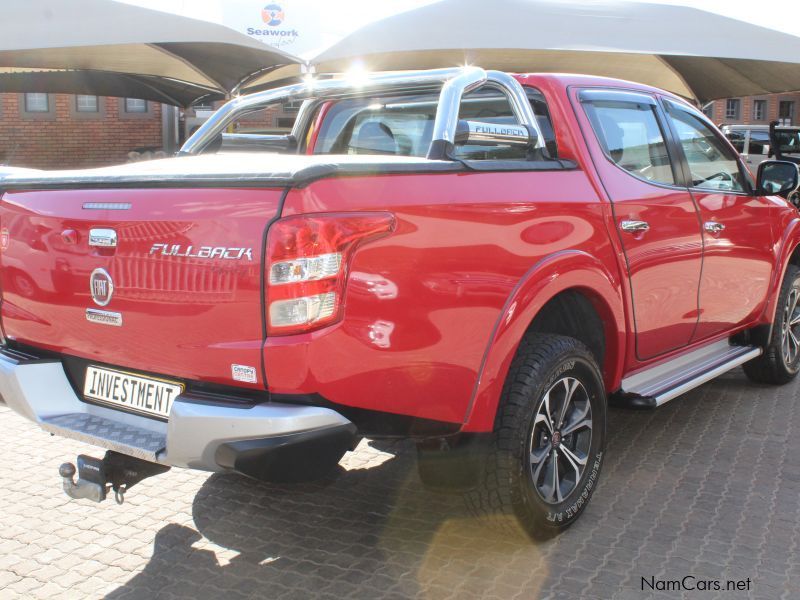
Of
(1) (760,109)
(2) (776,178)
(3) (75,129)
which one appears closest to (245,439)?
(2) (776,178)

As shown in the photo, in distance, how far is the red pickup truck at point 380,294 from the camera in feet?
8.06

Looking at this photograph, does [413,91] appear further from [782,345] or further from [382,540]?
[782,345]

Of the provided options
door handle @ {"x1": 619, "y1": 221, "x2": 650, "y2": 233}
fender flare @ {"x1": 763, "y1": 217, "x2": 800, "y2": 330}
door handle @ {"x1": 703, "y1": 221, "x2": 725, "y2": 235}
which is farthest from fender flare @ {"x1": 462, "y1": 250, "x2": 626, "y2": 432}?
fender flare @ {"x1": 763, "y1": 217, "x2": 800, "y2": 330}

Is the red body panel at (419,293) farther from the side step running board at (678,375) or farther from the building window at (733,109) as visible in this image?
the building window at (733,109)

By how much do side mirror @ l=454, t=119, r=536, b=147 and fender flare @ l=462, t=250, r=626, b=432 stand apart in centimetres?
47

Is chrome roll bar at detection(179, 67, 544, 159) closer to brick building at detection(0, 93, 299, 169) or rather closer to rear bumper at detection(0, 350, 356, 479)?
rear bumper at detection(0, 350, 356, 479)

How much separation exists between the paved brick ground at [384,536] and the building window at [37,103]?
13.9m

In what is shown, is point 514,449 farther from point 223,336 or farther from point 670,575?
point 223,336

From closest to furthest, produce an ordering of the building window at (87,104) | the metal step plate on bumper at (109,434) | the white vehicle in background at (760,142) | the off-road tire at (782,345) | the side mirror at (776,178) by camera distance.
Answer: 1. the metal step plate on bumper at (109,434)
2. the side mirror at (776,178)
3. the off-road tire at (782,345)
4. the white vehicle in background at (760,142)
5. the building window at (87,104)

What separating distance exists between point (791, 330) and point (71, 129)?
14.9 metres

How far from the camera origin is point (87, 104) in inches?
661

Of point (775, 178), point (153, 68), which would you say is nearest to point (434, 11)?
point (153, 68)

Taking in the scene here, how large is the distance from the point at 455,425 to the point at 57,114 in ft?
52.7

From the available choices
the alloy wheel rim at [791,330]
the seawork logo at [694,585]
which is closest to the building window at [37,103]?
the alloy wheel rim at [791,330]
